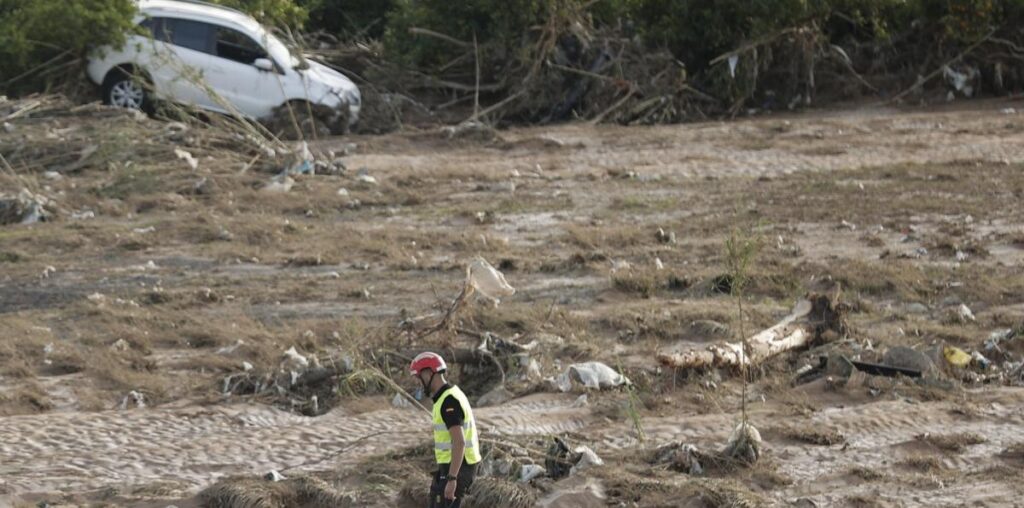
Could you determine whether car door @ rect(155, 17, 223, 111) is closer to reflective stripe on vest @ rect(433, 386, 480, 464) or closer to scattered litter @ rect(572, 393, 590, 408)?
scattered litter @ rect(572, 393, 590, 408)

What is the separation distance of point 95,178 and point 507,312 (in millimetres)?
5831

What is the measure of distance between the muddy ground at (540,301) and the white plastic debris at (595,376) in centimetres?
8

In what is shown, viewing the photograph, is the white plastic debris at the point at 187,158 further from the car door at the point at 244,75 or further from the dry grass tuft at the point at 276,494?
the dry grass tuft at the point at 276,494

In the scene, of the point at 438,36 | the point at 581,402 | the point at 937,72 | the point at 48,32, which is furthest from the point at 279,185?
the point at 937,72

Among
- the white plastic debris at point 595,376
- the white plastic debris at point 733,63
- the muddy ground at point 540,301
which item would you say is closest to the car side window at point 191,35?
the muddy ground at point 540,301

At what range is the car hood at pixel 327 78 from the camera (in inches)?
656

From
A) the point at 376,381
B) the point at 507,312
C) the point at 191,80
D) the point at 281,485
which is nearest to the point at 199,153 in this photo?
the point at 191,80

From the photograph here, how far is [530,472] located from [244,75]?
1019cm

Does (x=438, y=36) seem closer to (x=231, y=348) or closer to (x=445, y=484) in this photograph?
(x=231, y=348)

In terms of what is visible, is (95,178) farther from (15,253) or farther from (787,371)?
(787,371)

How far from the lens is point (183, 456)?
24.7 feet

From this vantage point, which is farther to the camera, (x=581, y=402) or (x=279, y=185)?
(x=279, y=185)

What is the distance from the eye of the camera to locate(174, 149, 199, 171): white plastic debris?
14.1 m

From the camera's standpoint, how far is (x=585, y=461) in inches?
279
